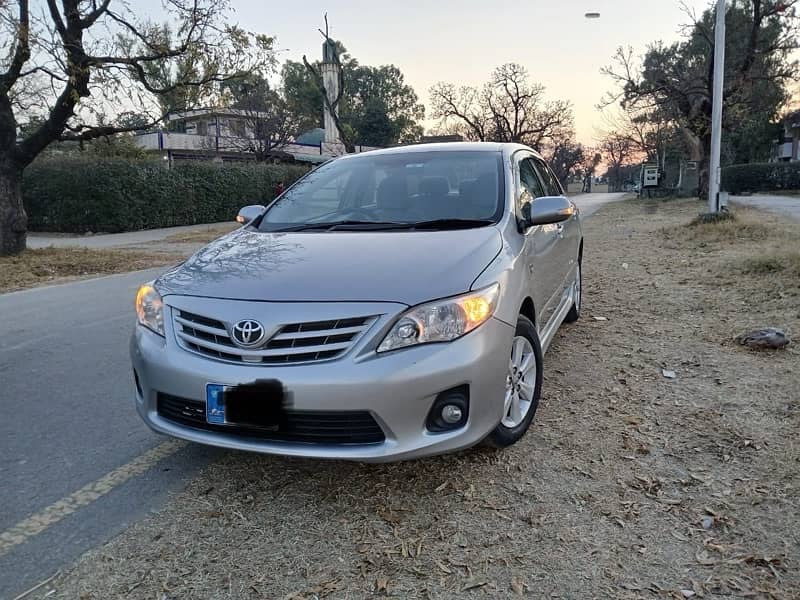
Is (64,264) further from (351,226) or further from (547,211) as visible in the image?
(547,211)

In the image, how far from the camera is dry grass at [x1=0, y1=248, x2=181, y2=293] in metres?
9.88

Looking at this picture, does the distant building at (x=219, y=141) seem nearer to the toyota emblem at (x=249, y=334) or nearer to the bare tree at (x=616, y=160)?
the toyota emblem at (x=249, y=334)

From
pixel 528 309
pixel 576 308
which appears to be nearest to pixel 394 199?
pixel 528 309

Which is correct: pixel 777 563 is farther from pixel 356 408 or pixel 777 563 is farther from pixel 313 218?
pixel 313 218

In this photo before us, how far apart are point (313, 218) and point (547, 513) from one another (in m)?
2.25

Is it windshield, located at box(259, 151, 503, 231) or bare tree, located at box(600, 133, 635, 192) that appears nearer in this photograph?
windshield, located at box(259, 151, 503, 231)

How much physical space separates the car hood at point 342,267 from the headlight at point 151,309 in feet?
0.18

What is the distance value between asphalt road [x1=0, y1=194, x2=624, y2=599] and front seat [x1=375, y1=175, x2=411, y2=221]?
1.70 meters

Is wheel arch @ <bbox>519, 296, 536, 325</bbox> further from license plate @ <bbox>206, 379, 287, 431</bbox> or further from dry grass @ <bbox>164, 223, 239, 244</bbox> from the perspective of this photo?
dry grass @ <bbox>164, 223, 239, 244</bbox>

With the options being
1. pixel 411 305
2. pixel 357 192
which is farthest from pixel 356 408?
pixel 357 192

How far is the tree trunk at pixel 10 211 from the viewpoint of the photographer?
1186 cm

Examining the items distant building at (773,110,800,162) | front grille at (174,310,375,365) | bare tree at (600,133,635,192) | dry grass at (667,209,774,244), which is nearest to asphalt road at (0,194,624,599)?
front grille at (174,310,375,365)

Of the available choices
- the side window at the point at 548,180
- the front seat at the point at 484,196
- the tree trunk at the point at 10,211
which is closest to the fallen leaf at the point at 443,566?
the front seat at the point at 484,196

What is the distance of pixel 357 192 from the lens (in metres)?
4.11
